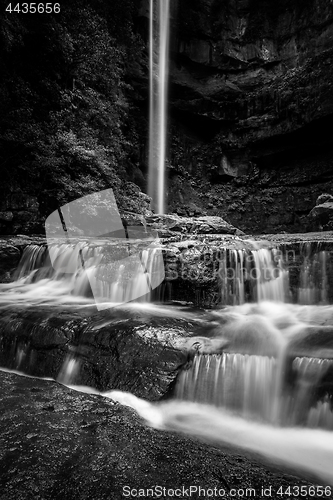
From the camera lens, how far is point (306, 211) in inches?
698

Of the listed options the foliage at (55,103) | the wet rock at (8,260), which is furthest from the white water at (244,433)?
the foliage at (55,103)

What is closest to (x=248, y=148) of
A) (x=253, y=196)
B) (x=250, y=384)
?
(x=253, y=196)

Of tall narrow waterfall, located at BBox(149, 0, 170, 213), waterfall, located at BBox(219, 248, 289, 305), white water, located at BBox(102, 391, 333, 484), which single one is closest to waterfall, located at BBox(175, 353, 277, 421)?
white water, located at BBox(102, 391, 333, 484)

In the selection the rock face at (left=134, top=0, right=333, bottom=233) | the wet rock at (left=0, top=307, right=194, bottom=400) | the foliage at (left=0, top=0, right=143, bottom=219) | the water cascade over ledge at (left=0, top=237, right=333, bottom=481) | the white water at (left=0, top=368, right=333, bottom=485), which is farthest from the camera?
the rock face at (left=134, top=0, right=333, bottom=233)

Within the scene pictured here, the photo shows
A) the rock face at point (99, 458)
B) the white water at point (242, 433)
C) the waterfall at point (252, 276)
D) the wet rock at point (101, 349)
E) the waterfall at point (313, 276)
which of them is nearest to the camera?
the rock face at point (99, 458)

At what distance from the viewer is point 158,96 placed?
1859 cm

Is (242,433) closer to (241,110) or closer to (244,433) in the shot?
(244,433)

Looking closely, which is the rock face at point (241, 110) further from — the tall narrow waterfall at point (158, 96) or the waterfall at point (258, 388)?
the waterfall at point (258, 388)

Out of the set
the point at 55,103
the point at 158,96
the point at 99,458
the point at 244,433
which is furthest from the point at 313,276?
the point at 158,96

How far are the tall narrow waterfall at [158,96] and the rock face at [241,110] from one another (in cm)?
60

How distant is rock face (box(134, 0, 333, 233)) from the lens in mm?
18156

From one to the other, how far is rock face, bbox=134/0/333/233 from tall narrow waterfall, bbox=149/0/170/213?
0.60m

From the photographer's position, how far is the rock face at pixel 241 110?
715 inches

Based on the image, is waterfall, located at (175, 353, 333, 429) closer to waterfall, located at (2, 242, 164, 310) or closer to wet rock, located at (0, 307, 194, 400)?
wet rock, located at (0, 307, 194, 400)
